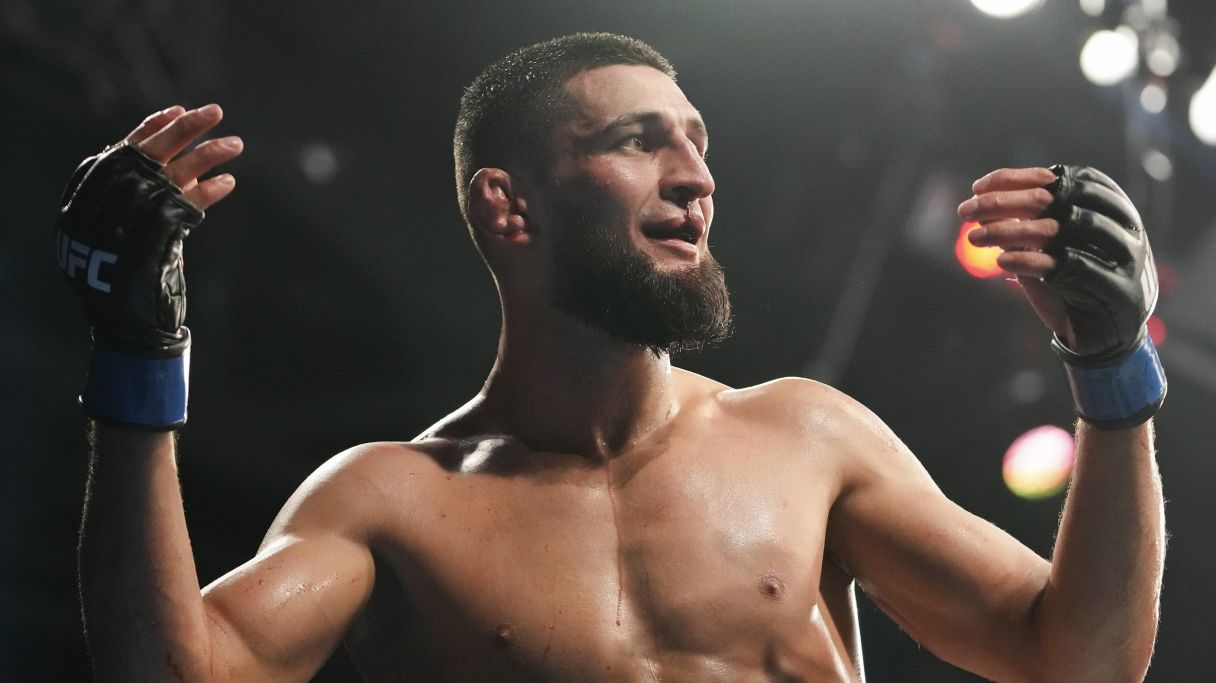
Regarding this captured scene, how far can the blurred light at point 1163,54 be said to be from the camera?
4336 millimetres

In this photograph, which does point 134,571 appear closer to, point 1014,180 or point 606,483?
point 606,483

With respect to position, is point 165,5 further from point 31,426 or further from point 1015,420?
point 1015,420

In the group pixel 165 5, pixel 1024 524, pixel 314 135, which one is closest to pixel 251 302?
pixel 314 135

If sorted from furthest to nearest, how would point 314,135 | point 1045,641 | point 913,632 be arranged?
point 314,135, point 913,632, point 1045,641

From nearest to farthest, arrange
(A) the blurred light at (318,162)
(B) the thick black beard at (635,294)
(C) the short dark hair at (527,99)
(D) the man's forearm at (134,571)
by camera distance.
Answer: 1. (D) the man's forearm at (134,571)
2. (B) the thick black beard at (635,294)
3. (C) the short dark hair at (527,99)
4. (A) the blurred light at (318,162)

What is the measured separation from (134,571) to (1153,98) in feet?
13.1

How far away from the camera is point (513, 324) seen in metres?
2.53

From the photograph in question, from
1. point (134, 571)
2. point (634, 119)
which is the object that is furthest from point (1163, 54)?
point (134, 571)

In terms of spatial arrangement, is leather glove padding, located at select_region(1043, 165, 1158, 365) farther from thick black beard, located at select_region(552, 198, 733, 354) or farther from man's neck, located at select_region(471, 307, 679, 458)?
man's neck, located at select_region(471, 307, 679, 458)

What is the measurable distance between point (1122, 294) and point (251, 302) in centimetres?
292

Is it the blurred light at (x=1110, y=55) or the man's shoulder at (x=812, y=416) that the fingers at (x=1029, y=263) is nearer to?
the man's shoulder at (x=812, y=416)

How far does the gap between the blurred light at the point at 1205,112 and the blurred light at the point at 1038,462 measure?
4.26ft

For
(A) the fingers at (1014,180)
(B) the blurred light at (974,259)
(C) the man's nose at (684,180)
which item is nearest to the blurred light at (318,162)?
(C) the man's nose at (684,180)

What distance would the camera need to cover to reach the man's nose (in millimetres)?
2395
